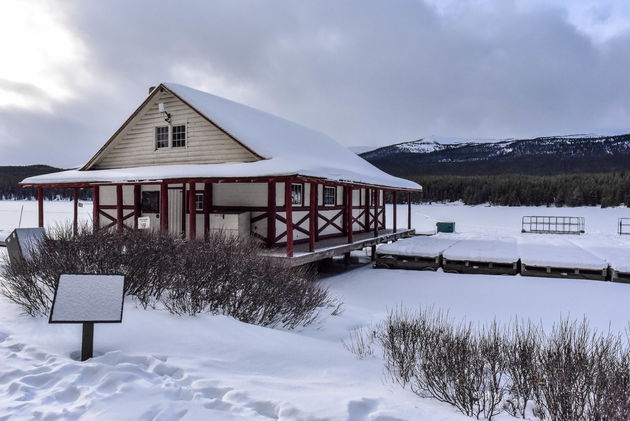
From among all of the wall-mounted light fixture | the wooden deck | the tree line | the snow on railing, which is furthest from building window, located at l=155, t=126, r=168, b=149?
the tree line

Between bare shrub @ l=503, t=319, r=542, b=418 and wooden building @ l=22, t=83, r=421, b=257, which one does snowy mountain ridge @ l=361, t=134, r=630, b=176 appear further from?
bare shrub @ l=503, t=319, r=542, b=418

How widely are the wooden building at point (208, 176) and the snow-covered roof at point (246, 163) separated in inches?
1.5

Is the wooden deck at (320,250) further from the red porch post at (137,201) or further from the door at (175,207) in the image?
the red porch post at (137,201)

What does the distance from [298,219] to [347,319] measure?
293 inches

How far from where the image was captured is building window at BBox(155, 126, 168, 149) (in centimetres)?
1558

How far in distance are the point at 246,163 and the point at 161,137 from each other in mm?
4779

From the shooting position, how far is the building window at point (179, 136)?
15.2 m

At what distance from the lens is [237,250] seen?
800 cm

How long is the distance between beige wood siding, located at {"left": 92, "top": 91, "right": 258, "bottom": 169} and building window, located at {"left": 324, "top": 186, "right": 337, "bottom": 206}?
4.50 meters

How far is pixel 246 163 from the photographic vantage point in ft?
42.2

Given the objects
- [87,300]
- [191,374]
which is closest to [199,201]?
[87,300]

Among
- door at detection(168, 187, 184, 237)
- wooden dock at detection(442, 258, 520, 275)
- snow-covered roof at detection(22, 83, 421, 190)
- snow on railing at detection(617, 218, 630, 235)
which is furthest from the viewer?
snow on railing at detection(617, 218, 630, 235)

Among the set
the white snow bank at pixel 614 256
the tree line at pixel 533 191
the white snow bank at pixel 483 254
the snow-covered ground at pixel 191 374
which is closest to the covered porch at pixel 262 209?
the white snow bank at pixel 483 254

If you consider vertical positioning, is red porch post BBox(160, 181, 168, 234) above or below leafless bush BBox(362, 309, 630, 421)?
above
